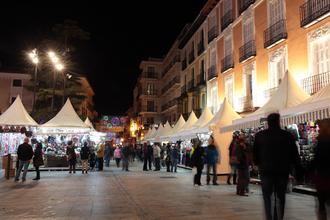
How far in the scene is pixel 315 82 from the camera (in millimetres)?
16188

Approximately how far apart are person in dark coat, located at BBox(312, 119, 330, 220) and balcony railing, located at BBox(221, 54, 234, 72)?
20916mm

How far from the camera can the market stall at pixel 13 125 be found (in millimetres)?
20891

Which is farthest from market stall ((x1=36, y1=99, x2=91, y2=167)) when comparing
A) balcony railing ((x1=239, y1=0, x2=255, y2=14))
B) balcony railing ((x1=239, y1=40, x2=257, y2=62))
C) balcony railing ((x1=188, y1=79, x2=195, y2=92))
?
balcony railing ((x1=188, y1=79, x2=195, y2=92))

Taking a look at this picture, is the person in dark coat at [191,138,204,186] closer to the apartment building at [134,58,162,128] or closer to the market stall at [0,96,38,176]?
the market stall at [0,96,38,176]

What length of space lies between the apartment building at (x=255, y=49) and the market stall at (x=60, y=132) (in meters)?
10.1

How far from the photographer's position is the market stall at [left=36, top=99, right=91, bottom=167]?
76.2 feet

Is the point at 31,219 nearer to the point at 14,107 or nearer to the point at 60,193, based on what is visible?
the point at 60,193

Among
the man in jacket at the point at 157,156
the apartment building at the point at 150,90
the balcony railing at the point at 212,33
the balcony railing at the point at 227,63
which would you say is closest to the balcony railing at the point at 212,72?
the balcony railing at the point at 227,63

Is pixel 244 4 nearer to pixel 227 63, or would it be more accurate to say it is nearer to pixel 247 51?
pixel 247 51

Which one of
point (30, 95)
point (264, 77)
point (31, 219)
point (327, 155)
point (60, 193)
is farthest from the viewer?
point (30, 95)

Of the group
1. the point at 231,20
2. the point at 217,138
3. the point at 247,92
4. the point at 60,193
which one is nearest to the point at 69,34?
the point at 231,20

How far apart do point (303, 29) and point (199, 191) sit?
9.37 meters

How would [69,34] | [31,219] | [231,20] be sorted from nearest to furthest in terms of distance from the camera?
[31,219]
[231,20]
[69,34]

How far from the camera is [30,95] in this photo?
189 feet
